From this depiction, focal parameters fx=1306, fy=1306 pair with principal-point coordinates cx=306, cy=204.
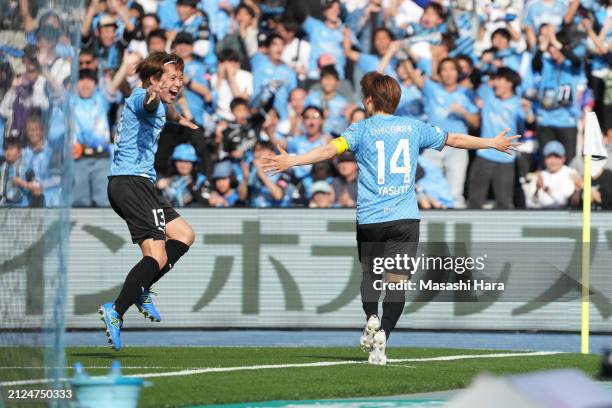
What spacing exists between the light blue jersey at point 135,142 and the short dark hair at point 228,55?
6473 mm

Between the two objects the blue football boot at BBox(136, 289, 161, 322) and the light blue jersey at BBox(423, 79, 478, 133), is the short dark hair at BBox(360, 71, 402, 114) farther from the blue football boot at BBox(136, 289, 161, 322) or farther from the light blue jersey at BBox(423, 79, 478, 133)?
the light blue jersey at BBox(423, 79, 478, 133)

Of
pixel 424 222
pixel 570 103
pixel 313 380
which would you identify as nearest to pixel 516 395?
pixel 313 380

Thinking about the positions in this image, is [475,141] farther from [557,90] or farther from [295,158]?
[557,90]

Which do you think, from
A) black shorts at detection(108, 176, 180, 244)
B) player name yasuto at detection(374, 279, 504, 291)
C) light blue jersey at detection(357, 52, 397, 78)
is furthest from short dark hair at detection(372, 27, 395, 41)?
black shorts at detection(108, 176, 180, 244)

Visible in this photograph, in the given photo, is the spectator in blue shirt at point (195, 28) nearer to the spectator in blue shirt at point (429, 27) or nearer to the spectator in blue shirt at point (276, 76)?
the spectator in blue shirt at point (276, 76)

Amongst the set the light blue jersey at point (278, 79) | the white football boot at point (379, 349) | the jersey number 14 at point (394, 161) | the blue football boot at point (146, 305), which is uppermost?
the light blue jersey at point (278, 79)

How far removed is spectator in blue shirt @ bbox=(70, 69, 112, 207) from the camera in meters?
16.3

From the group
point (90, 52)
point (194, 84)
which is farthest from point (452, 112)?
point (90, 52)

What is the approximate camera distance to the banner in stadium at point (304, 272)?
1584cm

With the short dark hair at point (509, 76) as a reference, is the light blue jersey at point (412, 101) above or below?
below

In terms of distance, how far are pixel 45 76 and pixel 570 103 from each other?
1110cm

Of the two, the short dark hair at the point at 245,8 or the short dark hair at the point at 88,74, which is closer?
the short dark hair at the point at 88,74

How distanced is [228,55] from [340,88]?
5.11 feet

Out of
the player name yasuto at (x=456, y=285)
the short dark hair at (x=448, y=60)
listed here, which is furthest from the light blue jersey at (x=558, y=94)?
the player name yasuto at (x=456, y=285)
